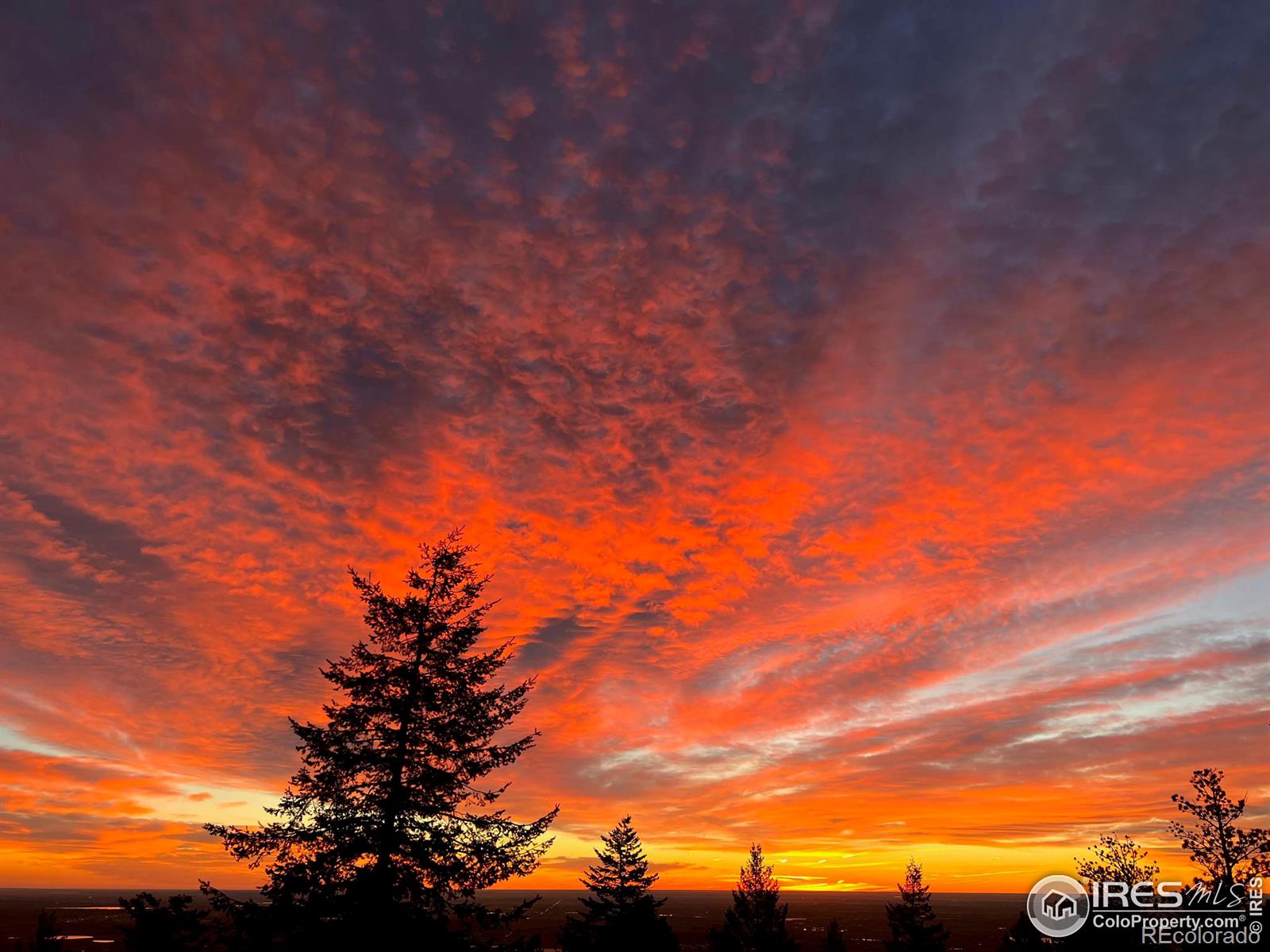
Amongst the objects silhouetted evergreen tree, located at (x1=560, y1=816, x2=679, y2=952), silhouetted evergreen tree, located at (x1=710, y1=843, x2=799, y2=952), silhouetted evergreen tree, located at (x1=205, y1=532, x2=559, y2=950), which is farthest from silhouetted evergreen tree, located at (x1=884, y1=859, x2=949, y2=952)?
silhouetted evergreen tree, located at (x1=205, y1=532, x2=559, y2=950)

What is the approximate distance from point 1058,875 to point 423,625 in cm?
4380

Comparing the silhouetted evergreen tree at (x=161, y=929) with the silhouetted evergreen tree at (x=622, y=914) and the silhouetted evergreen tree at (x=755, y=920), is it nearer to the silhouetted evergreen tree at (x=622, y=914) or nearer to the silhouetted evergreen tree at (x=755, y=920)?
the silhouetted evergreen tree at (x=622, y=914)

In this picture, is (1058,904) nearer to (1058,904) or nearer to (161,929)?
(1058,904)

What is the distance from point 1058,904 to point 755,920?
2938cm

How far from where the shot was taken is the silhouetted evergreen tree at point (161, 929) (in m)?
24.1

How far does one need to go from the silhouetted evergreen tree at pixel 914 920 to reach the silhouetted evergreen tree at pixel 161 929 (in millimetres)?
55498

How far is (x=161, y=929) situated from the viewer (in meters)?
24.5

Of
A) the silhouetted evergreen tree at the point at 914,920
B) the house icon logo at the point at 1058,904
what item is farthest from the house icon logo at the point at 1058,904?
the silhouetted evergreen tree at the point at 914,920

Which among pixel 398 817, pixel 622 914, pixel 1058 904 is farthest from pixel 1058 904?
pixel 398 817

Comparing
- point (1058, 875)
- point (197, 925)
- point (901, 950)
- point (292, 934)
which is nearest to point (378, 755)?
point (292, 934)

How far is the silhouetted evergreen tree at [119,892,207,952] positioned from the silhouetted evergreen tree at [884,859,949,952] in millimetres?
55498

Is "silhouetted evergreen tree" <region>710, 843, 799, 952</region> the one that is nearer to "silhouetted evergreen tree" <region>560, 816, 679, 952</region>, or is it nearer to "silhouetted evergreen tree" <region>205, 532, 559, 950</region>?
"silhouetted evergreen tree" <region>560, 816, 679, 952</region>

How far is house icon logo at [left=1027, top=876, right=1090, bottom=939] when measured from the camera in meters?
40.5

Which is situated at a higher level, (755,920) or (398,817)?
(398,817)
